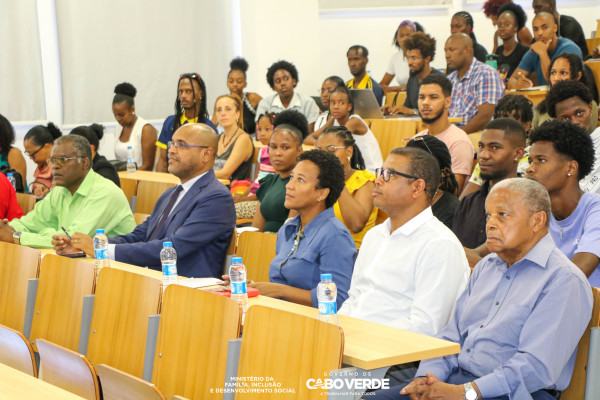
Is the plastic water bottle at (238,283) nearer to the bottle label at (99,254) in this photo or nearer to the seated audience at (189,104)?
the bottle label at (99,254)

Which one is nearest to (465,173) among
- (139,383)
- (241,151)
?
(241,151)

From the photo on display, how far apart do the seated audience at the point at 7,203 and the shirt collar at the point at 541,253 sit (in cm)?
394

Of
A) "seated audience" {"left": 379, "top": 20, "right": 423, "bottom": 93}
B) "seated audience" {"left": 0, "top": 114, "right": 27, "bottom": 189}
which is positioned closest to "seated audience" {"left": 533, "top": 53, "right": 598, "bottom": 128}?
"seated audience" {"left": 379, "top": 20, "right": 423, "bottom": 93}

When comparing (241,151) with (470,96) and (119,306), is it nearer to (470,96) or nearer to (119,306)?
(470,96)

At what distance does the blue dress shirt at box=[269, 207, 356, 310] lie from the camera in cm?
339

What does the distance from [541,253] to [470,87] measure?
4222mm

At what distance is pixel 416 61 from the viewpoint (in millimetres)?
7633

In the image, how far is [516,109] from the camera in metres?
4.95

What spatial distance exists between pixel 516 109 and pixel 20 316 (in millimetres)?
3238

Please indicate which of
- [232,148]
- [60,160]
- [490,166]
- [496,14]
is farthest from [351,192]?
[496,14]

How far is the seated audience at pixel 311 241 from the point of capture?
11.2 ft

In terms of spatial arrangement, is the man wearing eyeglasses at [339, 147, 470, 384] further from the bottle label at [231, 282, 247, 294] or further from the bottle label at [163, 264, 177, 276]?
the bottle label at [163, 264, 177, 276]

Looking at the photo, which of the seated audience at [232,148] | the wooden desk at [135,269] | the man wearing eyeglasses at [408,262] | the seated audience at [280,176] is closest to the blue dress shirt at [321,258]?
the man wearing eyeglasses at [408,262]

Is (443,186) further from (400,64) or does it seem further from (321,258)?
(400,64)
